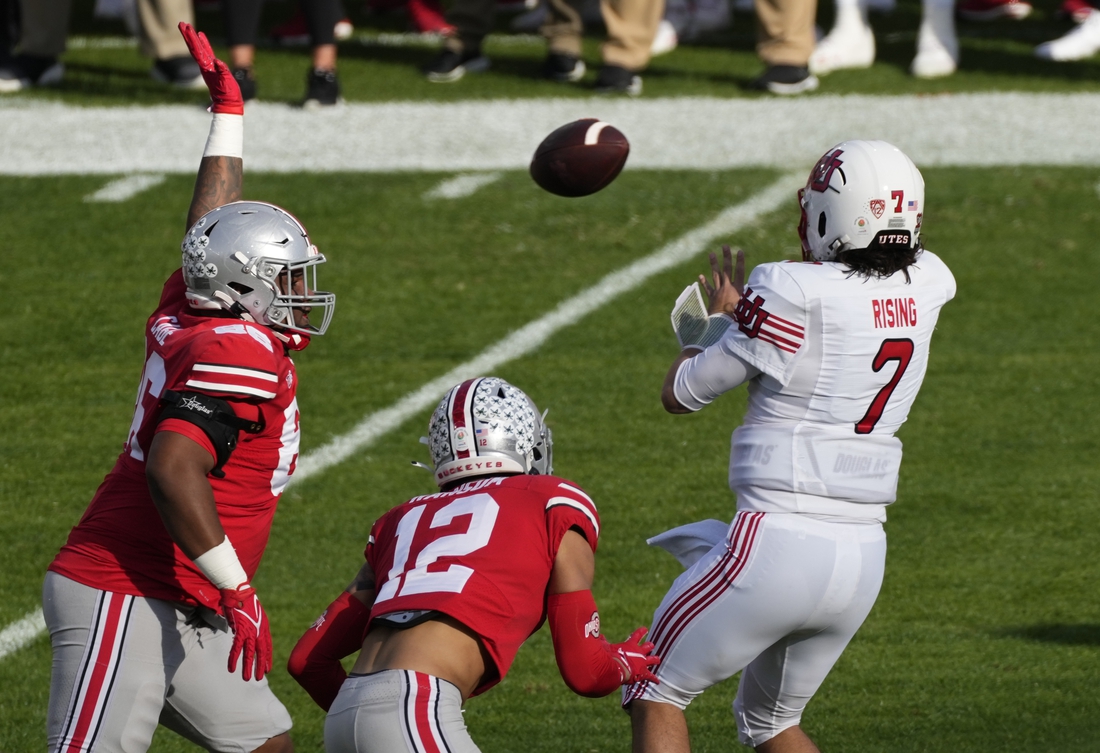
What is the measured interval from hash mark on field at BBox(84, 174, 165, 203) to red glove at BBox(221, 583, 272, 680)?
5843 millimetres

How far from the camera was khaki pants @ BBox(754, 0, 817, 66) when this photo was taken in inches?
376

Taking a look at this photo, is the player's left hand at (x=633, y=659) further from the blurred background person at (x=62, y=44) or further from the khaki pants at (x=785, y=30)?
the blurred background person at (x=62, y=44)

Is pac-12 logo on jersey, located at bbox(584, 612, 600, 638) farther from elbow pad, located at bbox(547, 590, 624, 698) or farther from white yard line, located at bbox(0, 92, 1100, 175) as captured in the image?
white yard line, located at bbox(0, 92, 1100, 175)

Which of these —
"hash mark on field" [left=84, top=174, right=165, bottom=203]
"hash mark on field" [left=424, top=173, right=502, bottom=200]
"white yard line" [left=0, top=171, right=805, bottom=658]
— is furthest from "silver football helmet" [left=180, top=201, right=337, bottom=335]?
"hash mark on field" [left=84, top=174, right=165, bottom=203]

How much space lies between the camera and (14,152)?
30.9ft

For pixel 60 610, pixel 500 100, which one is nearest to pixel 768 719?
pixel 60 610

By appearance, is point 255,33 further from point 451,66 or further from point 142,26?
point 451,66

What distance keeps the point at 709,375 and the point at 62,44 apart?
7.74 metres

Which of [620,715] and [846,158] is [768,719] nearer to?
[620,715]

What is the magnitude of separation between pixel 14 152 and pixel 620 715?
20.3ft

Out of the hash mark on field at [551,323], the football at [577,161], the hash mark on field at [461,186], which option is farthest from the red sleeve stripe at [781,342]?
the hash mark on field at [461,186]

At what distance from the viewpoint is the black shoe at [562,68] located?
1045cm

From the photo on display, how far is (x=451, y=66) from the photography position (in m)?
10.8

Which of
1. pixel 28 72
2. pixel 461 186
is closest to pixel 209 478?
pixel 461 186
